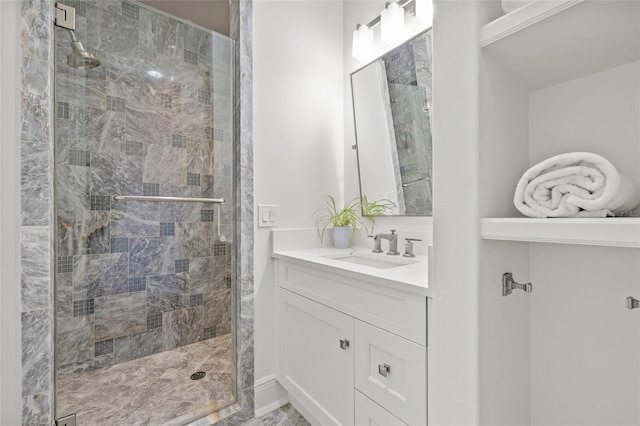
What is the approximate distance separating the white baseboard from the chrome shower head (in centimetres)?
173

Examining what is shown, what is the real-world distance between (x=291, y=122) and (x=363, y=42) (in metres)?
0.61

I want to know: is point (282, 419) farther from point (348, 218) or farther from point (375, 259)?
point (348, 218)

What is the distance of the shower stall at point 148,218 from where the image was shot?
146 cm

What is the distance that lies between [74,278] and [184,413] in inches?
32.4

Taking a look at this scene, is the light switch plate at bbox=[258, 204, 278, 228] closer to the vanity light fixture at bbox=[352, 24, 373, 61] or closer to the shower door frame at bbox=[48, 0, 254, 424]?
the shower door frame at bbox=[48, 0, 254, 424]

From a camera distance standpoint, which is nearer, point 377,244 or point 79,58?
point 79,58

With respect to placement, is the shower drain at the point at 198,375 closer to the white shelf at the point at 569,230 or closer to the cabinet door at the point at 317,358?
the cabinet door at the point at 317,358

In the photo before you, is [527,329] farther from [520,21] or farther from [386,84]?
[386,84]

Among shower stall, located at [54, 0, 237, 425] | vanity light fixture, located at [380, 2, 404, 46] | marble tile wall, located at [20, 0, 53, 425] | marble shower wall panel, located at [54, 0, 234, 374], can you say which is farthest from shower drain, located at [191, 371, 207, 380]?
vanity light fixture, located at [380, 2, 404, 46]

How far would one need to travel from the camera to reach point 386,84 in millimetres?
1656

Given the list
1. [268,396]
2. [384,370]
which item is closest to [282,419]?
[268,396]

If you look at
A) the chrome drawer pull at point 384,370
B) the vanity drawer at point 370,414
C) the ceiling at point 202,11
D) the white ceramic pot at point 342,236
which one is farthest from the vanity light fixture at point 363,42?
the vanity drawer at point 370,414

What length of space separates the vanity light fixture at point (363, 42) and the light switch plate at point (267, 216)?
3.28ft

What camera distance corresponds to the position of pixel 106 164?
166 centimetres
